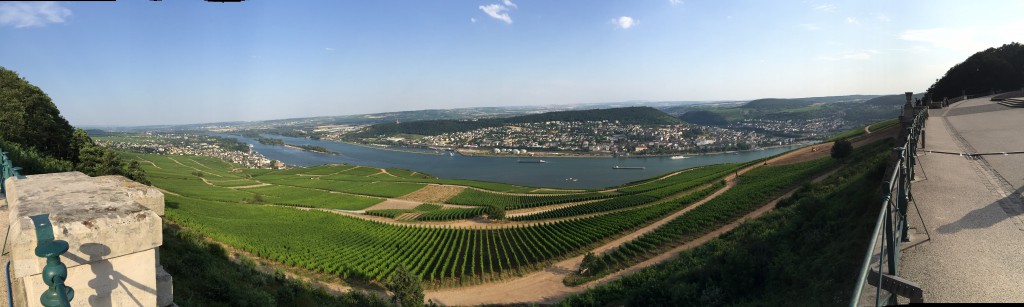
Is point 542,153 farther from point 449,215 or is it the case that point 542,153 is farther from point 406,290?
point 406,290

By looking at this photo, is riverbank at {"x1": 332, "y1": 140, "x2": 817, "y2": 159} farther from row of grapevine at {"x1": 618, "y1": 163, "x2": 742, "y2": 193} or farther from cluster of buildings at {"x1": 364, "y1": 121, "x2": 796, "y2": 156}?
row of grapevine at {"x1": 618, "y1": 163, "x2": 742, "y2": 193}

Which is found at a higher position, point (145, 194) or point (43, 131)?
point (43, 131)

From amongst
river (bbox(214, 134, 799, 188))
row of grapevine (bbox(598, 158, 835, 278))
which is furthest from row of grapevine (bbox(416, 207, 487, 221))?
river (bbox(214, 134, 799, 188))

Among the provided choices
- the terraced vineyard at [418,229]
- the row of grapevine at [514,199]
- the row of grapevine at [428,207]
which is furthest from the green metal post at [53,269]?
the row of grapevine at [428,207]

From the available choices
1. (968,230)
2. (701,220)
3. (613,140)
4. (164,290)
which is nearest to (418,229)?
(701,220)

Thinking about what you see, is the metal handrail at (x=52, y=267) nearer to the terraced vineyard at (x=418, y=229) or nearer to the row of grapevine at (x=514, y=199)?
the terraced vineyard at (x=418, y=229)

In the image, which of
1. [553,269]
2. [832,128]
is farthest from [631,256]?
[832,128]

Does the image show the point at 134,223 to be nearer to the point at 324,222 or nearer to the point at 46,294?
the point at 46,294

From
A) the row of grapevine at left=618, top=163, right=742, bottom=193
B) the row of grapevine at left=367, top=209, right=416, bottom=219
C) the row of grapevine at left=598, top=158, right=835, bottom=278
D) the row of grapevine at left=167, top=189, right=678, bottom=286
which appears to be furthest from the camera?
the row of grapevine at left=618, top=163, right=742, bottom=193
